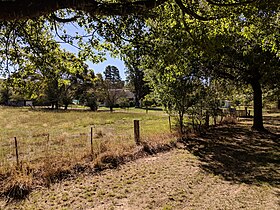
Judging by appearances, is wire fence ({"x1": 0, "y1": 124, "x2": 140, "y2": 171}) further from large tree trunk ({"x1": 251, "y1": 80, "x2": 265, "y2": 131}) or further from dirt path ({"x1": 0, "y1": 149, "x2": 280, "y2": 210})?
large tree trunk ({"x1": 251, "y1": 80, "x2": 265, "y2": 131})

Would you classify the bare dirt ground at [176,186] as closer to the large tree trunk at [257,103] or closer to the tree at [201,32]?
the tree at [201,32]

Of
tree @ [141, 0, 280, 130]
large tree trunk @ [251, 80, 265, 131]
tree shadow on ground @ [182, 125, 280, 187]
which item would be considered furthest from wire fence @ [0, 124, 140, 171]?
large tree trunk @ [251, 80, 265, 131]

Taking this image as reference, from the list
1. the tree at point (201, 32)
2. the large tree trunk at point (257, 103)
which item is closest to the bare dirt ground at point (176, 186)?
the tree at point (201, 32)

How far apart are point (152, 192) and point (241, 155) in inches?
189

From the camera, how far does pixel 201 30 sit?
5.25 meters

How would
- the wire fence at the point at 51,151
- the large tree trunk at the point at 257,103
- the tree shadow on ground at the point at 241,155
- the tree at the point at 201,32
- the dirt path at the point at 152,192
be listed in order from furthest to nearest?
the large tree trunk at the point at 257,103, the wire fence at the point at 51,151, the tree shadow on ground at the point at 241,155, the tree at the point at 201,32, the dirt path at the point at 152,192

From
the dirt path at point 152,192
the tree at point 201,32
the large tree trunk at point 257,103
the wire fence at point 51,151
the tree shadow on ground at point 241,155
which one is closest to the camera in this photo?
the dirt path at point 152,192

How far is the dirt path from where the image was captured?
4555 millimetres

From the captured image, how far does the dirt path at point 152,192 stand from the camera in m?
4.55

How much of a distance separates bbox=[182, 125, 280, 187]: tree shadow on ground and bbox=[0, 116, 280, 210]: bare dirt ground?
24 mm

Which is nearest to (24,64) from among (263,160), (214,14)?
(214,14)

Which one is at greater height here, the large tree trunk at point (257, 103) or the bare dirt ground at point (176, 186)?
the large tree trunk at point (257, 103)

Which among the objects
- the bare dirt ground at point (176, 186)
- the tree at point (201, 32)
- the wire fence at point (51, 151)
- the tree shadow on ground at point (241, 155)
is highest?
the tree at point (201, 32)

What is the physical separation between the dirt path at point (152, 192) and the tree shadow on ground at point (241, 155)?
0.61 meters
